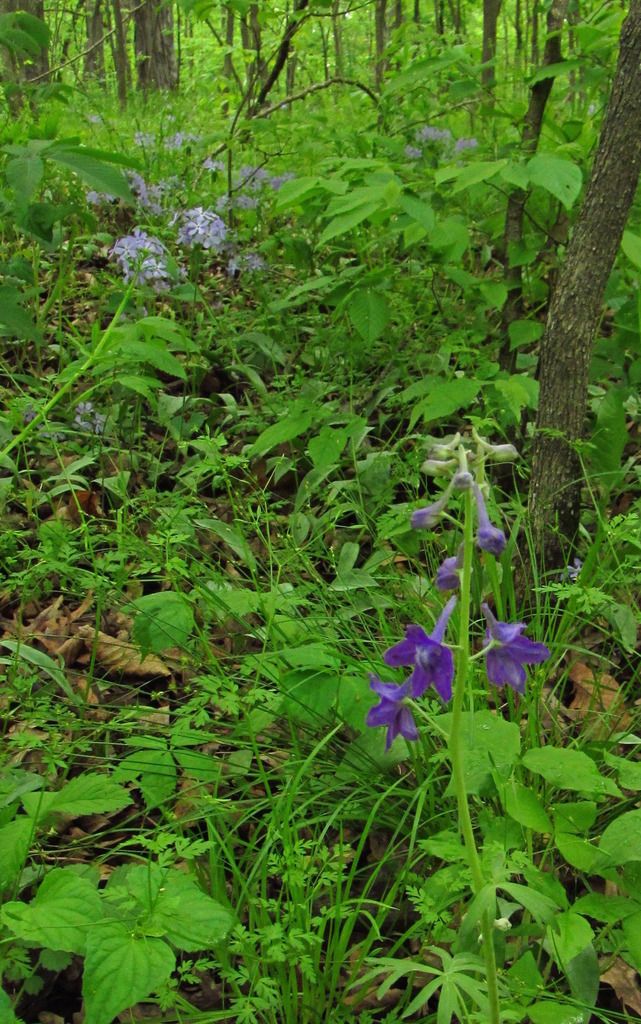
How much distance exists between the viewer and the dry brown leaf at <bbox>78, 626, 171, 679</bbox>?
2316 mm

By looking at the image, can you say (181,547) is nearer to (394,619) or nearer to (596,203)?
(394,619)

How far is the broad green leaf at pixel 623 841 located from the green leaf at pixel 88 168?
5.47 ft

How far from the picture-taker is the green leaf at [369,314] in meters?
2.88

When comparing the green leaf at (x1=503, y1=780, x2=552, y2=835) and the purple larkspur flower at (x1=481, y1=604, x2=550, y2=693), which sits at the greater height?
the purple larkspur flower at (x1=481, y1=604, x2=550, y2=693)

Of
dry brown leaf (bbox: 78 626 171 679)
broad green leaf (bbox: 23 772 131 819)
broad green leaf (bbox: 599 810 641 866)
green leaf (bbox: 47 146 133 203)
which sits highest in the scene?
green leaf (bbox: 47 146 133 203)

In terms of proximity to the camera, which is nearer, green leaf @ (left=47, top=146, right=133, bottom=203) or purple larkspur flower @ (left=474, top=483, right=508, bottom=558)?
purple larkspur flower @ (left=474, top=483, right=508, bottom=558)

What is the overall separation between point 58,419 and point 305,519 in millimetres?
1228

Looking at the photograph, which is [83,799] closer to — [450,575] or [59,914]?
[59,914]

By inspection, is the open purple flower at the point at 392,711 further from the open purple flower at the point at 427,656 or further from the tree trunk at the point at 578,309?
the tree trunk at the point at 578,309

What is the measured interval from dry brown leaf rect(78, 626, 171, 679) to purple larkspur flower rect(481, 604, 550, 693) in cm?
141

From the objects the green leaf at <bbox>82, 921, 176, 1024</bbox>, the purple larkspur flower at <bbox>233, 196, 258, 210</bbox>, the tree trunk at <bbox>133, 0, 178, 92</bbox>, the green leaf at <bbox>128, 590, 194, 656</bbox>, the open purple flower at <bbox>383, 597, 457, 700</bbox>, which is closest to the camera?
the open purple flower at <bbox>383, 597, 457, 700</bbox>

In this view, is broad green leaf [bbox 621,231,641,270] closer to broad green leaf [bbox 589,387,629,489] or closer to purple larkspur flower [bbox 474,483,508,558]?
broad green leaf [bbox 589,387,629,489]

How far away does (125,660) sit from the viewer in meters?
2.34

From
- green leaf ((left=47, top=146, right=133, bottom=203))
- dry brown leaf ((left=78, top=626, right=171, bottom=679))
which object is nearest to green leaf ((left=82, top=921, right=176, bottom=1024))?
dry brown leaf ((left=78, top=626, right=171, bottom=679))
